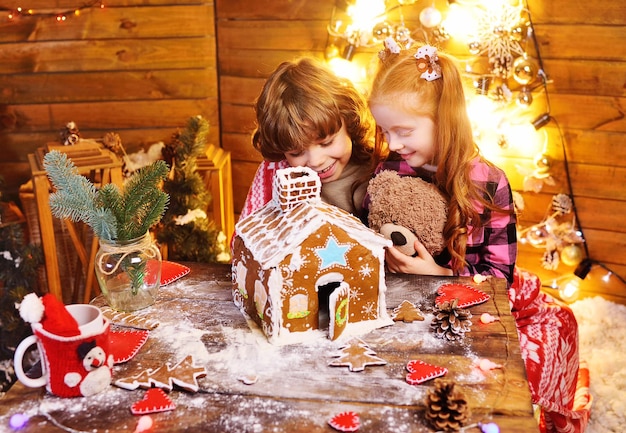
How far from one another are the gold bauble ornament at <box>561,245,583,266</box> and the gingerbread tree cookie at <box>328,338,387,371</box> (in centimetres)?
160

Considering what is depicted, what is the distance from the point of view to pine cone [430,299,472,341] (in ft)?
4.16

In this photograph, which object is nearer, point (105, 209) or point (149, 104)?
point (105, 209)

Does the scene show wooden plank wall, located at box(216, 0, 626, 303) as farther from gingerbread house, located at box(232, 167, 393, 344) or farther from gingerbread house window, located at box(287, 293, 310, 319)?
gingerbread house window, located at box(287, 293, 310, 319)

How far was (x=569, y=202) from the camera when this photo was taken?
253 centimetres

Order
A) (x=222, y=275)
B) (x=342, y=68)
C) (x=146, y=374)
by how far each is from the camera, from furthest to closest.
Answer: (x=342, y=68)
(x=222, y=275)
(x=146, y=374)

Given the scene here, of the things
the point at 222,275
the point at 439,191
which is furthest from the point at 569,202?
the point at 222,275

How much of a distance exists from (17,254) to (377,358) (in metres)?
1.69

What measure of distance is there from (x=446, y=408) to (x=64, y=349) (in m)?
0.61

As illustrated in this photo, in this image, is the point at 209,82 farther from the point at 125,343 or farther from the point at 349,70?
the point at 125,343

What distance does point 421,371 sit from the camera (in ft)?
3.78

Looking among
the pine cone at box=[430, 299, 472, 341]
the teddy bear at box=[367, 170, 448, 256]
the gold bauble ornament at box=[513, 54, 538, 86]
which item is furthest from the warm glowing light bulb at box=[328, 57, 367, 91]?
the pine cone at box=[430, 299, 472, 341]

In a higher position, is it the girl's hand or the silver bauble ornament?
the silver bauble ornament

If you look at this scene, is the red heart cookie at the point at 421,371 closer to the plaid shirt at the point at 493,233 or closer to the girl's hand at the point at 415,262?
the girl's hand at the point at 415,262

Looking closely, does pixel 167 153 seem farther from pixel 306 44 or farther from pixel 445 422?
pixel 445 422
